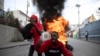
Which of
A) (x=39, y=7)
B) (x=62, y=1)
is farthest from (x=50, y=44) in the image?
(x=62, y=1)

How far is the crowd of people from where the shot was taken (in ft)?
24.0

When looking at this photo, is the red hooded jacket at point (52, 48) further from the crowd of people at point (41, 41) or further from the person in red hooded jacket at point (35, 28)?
the person in red hooded jacket at point (35, 28)

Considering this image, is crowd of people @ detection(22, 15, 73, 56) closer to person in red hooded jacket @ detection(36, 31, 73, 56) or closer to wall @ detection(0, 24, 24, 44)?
person in red hooded jacket @ detection(36, 31, 73, 56)

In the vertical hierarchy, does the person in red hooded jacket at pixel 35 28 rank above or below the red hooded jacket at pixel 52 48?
above

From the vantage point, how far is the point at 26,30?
31.0ft

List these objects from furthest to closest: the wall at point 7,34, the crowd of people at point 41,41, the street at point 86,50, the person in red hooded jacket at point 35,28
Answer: the wall at point 7,34 → the street at point 86,50 → the person in red hooded jacket at point 35,28 → the crowd of people at point 41,41

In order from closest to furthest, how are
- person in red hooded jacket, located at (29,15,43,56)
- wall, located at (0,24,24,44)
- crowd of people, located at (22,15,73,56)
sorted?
crowd of people, located at (22,15,73,56)
person in red hooded jacket, located at (29,15,43,56)
wall, located at (0,24,24,44)

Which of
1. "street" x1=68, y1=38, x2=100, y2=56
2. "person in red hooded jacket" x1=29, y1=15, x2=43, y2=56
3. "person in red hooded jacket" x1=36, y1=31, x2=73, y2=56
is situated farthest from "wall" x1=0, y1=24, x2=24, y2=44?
"person in red hooded jacket" x1=36, y1=31, x2=73, y2=56

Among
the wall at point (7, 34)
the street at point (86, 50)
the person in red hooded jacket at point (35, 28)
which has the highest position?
the person in red hooded jacket at point (35, 28)

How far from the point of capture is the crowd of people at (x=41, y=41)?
7309 mm

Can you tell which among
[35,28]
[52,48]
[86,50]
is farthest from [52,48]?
[86,50]

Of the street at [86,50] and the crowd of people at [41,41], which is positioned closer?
the crowd of people at [41,41]

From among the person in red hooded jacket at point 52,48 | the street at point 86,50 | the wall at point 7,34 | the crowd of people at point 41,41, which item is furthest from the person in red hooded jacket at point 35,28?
the wall at point 7,34

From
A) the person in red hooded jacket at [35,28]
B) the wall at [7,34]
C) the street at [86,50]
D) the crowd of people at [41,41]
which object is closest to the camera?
the crowd of people at [41,41]
